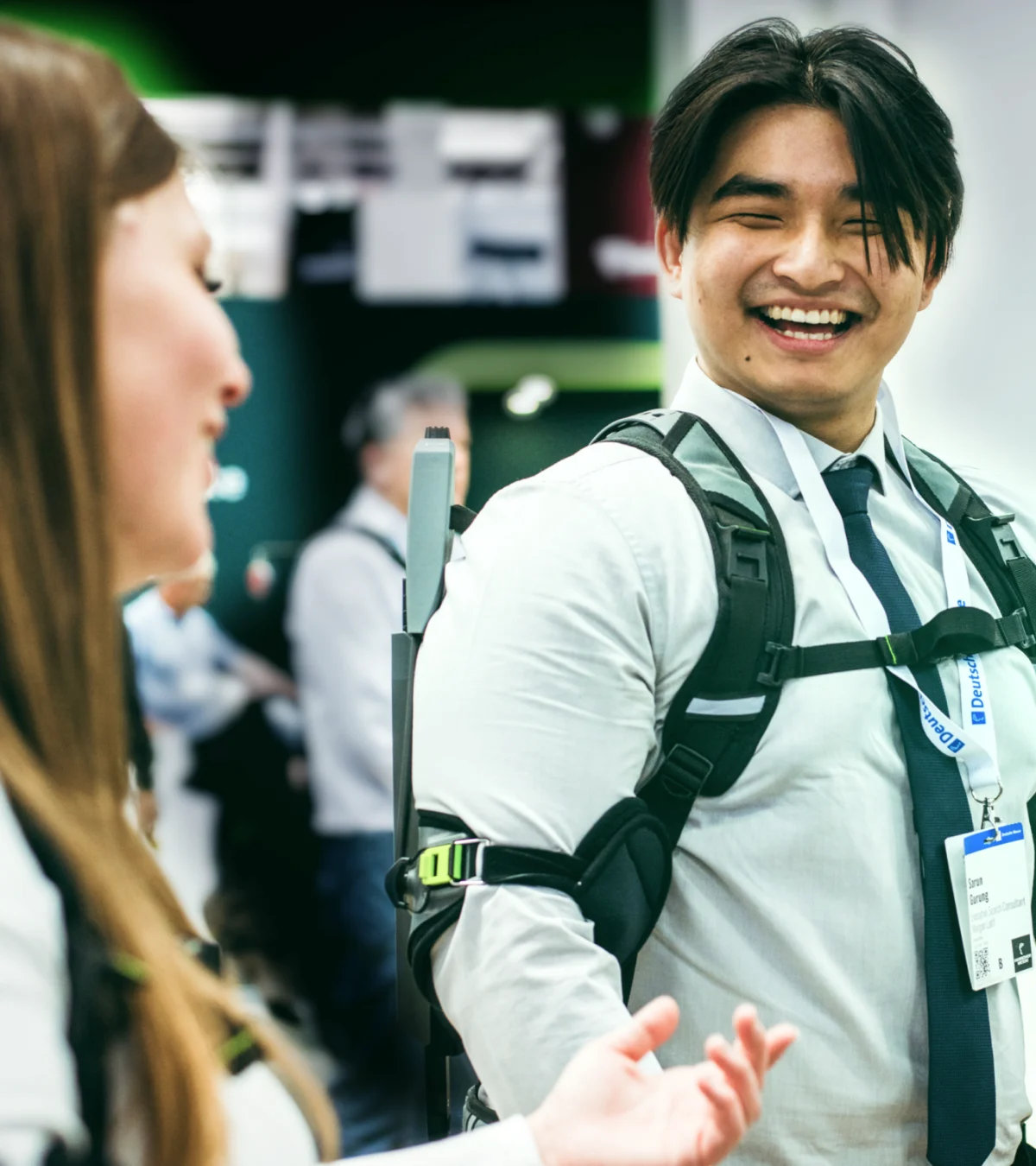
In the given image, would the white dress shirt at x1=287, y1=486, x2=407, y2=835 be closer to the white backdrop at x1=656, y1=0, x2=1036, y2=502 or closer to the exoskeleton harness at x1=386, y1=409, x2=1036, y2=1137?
the white backdrop at x1=656, y1=0, x2=1036, y2=502

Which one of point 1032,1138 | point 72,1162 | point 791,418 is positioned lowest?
point 1032,1138

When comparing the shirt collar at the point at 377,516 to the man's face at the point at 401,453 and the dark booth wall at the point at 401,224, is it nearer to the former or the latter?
the man's face at the point at 401,453

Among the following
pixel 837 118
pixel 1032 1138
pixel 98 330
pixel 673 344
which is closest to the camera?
pixel 98 330

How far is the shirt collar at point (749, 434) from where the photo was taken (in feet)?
4.40

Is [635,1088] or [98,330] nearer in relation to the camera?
[98,330]

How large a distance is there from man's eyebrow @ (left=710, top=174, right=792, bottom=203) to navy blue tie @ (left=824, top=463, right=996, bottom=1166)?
1.69ft

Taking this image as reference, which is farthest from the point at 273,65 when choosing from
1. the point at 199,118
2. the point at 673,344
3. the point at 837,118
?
the point at 837,118

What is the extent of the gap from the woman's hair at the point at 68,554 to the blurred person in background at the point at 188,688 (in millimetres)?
2601

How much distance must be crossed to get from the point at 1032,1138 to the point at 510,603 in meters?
Answer: 1.13

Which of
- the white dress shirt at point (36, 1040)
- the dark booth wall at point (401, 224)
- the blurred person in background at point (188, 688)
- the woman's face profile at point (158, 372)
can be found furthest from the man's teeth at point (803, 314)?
the dark booth wall at point (401, 224)

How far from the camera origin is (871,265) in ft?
4.39

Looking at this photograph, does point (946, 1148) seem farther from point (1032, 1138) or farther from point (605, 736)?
point (1032, 1138)

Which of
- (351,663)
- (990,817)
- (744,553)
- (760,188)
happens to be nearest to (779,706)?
(744,553)

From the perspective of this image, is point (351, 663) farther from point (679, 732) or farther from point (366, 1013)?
point (679, 732)
